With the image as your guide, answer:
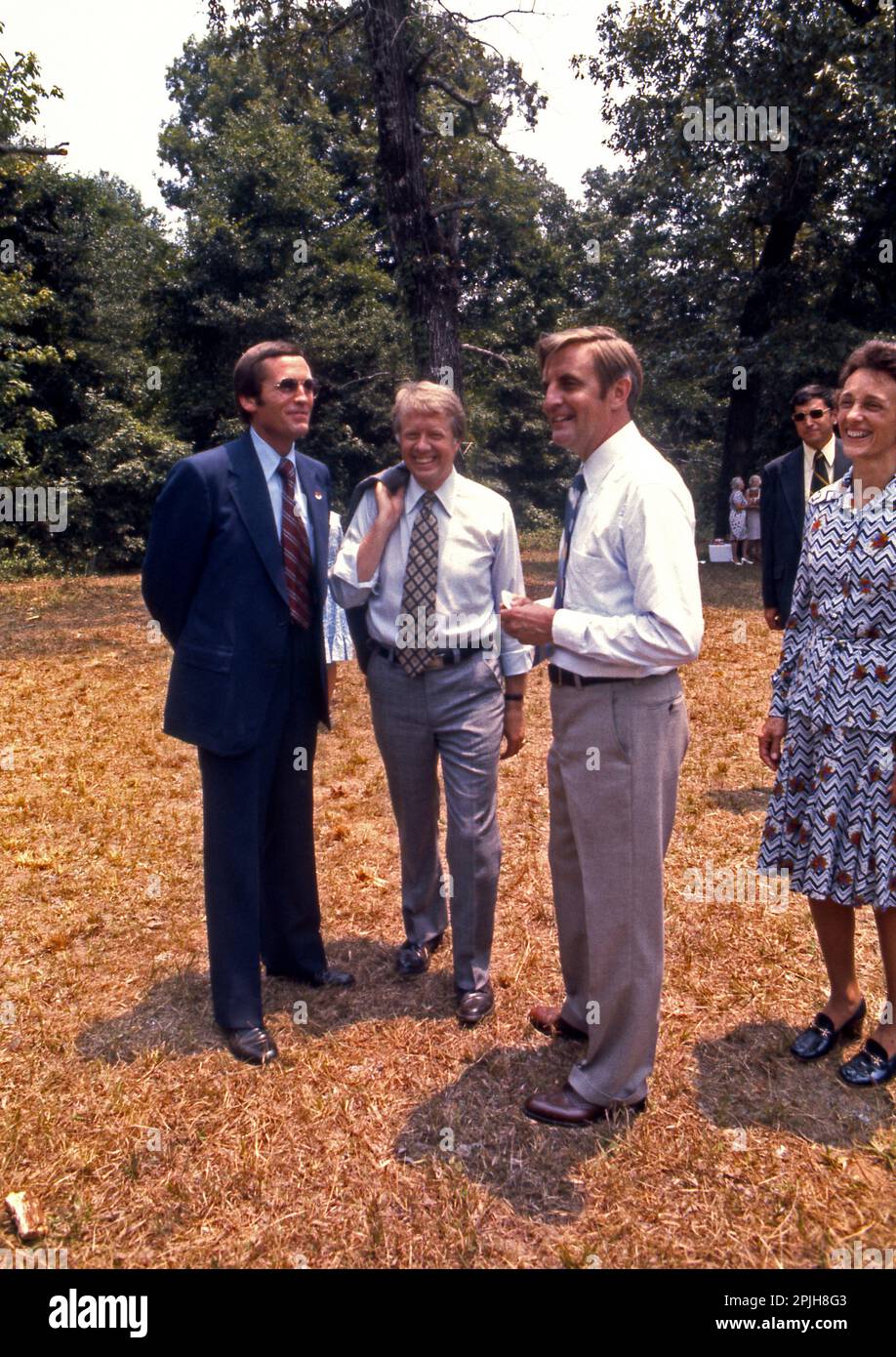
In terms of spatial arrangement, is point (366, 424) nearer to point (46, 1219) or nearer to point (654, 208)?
point (654, 208)

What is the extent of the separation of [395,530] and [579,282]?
104 ft

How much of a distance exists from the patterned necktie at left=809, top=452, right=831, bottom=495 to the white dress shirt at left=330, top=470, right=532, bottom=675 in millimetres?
2074

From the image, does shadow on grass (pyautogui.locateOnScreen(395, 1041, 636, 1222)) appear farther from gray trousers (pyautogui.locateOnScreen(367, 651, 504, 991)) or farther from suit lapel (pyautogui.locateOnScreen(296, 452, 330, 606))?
suit lapel (pyautogui.locateOnScreen(296, 452, 330, 606))

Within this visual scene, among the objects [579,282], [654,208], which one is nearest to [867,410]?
[654,208]

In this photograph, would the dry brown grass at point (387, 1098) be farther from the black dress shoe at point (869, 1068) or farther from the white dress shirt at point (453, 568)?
the white dress shirt at point (453, 568)

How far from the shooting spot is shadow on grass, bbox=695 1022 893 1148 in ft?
10.1

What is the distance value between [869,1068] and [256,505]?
2.58 meters

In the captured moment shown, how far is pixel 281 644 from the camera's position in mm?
3504

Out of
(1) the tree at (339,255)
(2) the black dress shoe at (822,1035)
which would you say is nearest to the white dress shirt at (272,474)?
(2) the black dress shoe at (822,1035)

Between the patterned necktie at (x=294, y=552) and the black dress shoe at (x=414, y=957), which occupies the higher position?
the patterned necktie at (x=294, y=552)

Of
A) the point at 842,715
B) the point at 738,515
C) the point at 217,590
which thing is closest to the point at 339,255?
the point at 738,515

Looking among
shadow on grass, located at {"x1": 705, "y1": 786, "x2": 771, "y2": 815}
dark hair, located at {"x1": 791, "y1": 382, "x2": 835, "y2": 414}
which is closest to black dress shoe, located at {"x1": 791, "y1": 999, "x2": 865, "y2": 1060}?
shadow on grass, located at {"x1": 705, "y1": 786, "x2": 771, "y2": 815}

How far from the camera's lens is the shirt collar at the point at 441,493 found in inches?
146

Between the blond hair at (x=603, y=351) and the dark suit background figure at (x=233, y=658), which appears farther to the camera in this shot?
the dark suit background figure at (x=233, y=658)
